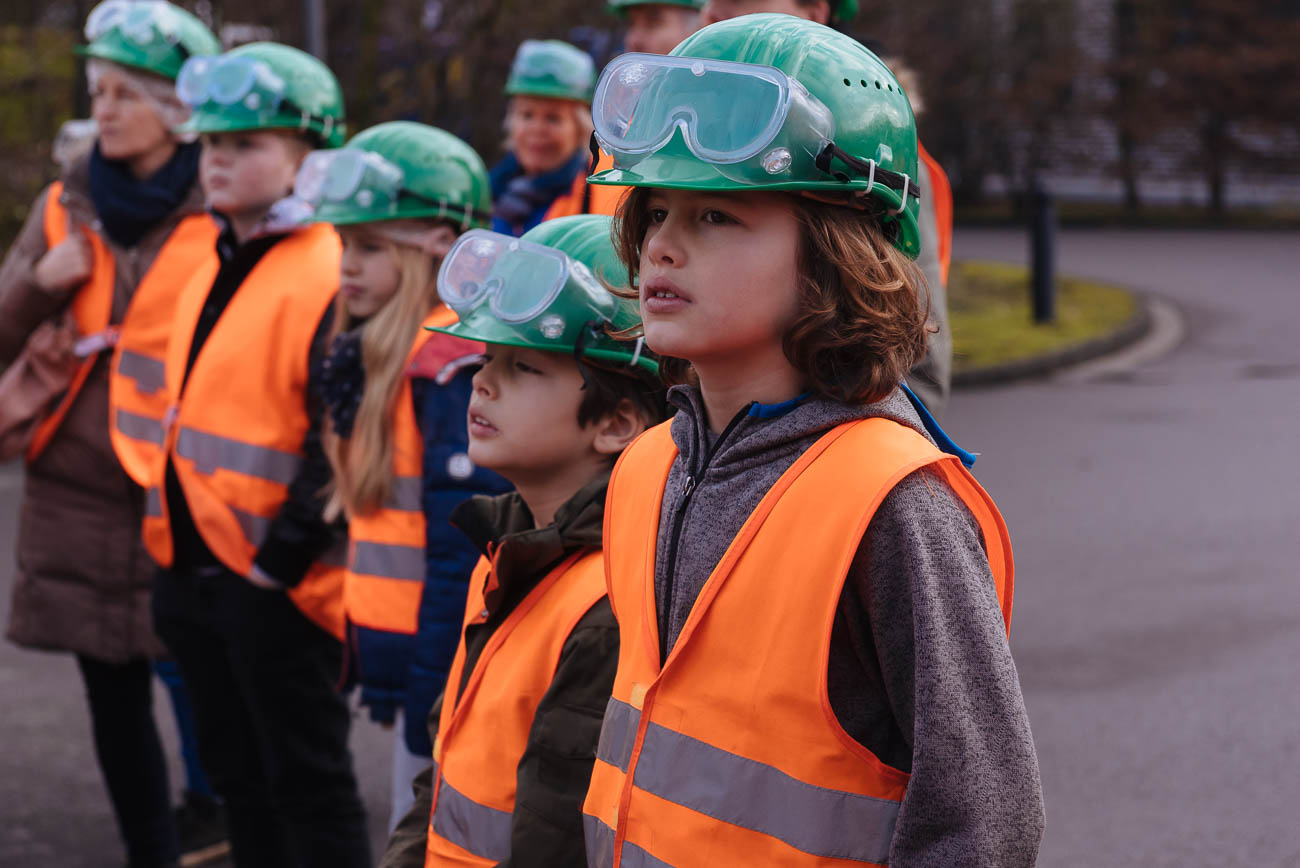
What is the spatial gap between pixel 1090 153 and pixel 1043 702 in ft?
80.3

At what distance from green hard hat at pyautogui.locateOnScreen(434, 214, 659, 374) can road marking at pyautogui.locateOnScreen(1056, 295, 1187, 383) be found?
11.2 meters

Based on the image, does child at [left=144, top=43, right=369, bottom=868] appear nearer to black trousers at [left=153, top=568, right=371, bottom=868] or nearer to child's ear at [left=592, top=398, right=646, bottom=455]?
black trousers at [left=153, top=568, right=371, bottom=868]

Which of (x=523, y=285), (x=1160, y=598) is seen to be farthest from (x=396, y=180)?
(x=1160, y=598)

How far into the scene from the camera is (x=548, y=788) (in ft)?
7.50

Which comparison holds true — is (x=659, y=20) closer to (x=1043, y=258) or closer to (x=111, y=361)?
(x=111, y=361)

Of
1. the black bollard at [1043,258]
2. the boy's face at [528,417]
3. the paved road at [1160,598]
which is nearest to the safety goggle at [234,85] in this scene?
the boy's face at [528,417]

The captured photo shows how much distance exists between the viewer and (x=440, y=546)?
327 centimetres

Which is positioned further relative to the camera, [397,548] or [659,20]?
[659,20]

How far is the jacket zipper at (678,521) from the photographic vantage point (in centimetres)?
195

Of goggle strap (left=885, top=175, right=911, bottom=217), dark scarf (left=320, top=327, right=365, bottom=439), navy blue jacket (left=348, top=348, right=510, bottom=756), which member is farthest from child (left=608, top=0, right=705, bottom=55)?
goggle strap (left=885, top=175, right=911, bottom=217)

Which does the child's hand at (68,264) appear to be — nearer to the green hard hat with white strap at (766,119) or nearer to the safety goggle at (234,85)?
the safety goggle at (234,85)

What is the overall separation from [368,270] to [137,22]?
1361 millimetres

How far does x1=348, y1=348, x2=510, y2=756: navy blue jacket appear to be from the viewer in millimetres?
3236

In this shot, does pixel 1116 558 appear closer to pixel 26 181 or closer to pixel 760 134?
pixel 760 134
